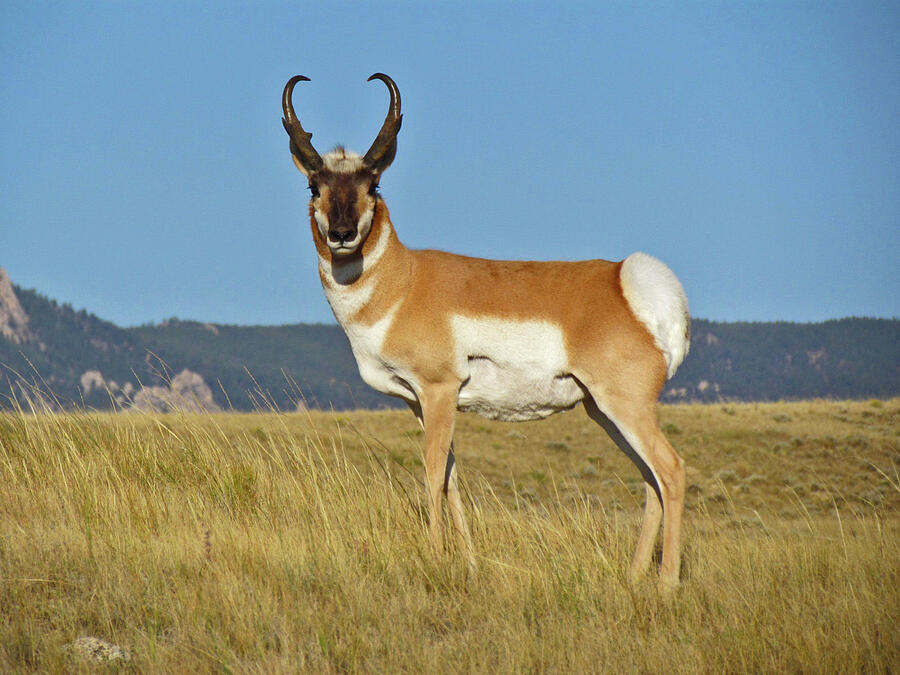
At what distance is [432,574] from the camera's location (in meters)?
6.53

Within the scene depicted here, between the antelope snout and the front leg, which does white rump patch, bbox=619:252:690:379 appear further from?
the antelope snout

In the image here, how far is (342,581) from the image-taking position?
19.7ft

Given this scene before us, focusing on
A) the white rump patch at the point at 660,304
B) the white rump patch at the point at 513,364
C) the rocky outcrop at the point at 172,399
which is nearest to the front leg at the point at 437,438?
the white rump patch at the point at 513,364

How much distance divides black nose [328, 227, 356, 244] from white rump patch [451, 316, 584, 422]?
113cm

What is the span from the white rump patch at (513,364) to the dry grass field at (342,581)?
0.91 meters

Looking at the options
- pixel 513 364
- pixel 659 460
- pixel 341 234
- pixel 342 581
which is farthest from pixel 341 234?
pixel 659 460

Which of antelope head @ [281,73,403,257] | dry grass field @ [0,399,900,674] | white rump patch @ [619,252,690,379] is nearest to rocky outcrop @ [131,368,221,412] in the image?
dry grass field @ [0,399,900,674]

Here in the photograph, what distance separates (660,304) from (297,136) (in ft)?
11.2

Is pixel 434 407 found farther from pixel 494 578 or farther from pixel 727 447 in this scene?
pixel 727 447

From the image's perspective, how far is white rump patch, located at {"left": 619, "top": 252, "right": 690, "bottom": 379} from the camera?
6.90 m

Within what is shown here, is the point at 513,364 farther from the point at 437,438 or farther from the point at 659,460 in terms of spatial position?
the point at 659,460

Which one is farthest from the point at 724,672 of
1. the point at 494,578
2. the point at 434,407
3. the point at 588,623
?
the point at 434,407

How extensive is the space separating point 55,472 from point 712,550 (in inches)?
267

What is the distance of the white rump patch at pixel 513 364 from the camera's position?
23.0 ft
